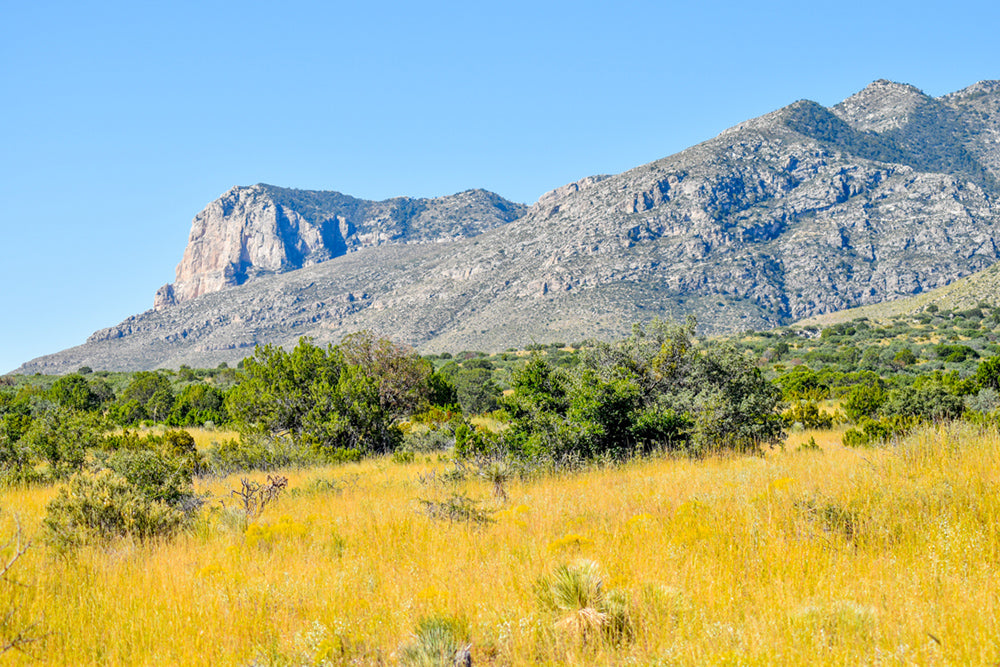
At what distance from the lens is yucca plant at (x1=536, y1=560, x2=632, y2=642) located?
357cm

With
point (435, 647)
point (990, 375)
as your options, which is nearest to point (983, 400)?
point (990, 375)

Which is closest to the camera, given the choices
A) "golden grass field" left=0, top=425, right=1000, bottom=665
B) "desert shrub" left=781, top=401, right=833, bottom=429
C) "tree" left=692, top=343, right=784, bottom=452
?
"golden grass field" left=0, top=425, right=1000, bottom=665

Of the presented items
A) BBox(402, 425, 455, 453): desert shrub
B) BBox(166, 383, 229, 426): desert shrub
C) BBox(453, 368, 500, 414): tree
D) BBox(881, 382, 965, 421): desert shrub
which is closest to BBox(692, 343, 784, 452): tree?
BBox(881, 382, 965, 421): desert shrub

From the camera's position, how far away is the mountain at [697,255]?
9919 cm

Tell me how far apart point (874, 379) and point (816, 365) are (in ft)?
37.4

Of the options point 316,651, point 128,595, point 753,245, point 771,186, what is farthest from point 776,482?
point 771,186

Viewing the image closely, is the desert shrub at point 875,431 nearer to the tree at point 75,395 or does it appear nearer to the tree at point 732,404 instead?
the tree at point 732,404

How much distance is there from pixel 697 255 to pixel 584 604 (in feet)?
377

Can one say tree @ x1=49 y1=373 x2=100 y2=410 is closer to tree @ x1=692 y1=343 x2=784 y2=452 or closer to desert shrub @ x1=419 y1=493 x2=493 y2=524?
desert shrub @ x1=419 y1=493 x2=493 y2=524

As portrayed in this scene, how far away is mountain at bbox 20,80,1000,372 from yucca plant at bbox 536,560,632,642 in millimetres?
77667

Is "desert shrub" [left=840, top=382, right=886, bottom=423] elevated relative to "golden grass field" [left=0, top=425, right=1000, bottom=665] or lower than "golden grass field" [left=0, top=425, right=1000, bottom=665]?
lower

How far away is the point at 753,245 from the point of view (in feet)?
374

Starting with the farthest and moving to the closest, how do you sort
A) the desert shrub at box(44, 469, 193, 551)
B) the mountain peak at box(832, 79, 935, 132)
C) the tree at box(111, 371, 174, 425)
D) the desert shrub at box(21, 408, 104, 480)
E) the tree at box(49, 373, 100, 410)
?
the mountain peak at box(832, 79, 935, 132) → the tree at box(49, 373, 100, 410) → the tree at box(111, 371, 174, 425) → the desert shrub at box(21, 408, 104, 480) → the desert shrub at box(44, 469, 193, 551)

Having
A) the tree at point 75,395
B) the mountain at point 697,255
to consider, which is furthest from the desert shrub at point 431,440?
the mountain at point 697,255
